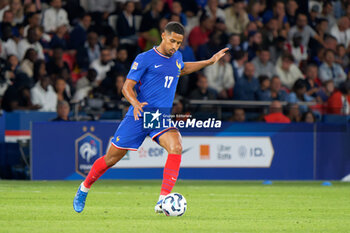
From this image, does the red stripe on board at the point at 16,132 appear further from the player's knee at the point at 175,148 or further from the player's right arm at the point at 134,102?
the player's knee at the point at 175,148

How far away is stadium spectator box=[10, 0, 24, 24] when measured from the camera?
1783 centimetres

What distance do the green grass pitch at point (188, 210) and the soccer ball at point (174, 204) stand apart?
126mm

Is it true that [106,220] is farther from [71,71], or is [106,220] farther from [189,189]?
[71,71]

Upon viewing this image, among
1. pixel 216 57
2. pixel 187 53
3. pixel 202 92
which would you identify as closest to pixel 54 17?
pixel 187 53

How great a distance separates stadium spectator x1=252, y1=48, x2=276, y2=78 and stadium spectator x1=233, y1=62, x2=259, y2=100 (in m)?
1.01

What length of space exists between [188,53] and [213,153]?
359 centimetres

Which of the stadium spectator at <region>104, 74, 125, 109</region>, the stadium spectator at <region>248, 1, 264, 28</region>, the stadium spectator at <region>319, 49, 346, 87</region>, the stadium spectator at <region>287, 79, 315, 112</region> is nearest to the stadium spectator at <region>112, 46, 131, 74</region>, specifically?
the stadium spectator at <region>104, 74, 125, 109</region>

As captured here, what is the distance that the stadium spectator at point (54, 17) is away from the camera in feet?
60.3

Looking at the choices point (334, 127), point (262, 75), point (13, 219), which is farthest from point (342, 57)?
point (13, 219)

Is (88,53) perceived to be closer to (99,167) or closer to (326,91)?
(326,91)

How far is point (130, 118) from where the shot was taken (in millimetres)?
8672

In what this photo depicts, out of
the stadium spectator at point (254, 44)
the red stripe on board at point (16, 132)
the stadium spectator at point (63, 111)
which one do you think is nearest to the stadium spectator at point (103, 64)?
the stadium spectator at point (63, 111)

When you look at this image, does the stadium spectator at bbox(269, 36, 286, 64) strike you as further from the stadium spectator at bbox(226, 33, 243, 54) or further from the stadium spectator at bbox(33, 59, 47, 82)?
the stadium spectator at bbox(33, 59, 47, 82)

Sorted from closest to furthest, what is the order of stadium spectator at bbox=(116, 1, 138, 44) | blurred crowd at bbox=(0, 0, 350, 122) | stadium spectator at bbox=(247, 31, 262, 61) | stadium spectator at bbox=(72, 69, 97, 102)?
blurred crowd at bbox=(0, 0, 350, 122) < stadium spectator at bbox=(72, 69, 97, 102) < stadium spectator at bbox=(116, 1, 138, 44) < stadium spectator at bbox=(247, 31, 262, 61)
